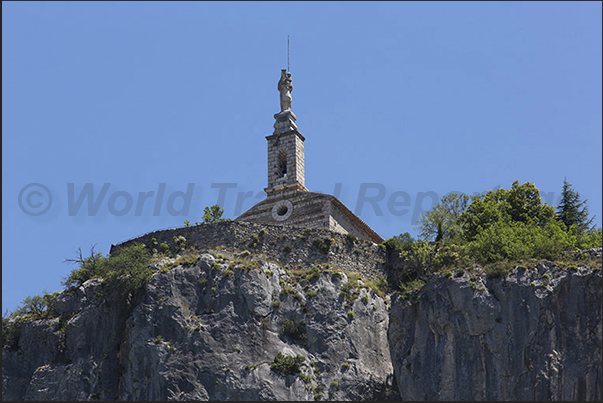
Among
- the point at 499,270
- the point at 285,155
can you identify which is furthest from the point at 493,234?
the point at 285,155

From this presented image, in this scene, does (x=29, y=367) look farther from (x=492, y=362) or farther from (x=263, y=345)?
(x=492, y=362)

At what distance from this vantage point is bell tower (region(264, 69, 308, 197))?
254 ft

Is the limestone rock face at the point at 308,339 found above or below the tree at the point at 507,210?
below

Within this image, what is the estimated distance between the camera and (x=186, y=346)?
2469 inches

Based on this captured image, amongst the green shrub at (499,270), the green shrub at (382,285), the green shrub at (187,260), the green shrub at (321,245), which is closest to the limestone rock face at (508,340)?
the green shrub at (499,270)

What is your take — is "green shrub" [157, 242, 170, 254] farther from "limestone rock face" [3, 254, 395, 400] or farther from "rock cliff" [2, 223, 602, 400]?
"limestone rock face" [3, 254, 395, 400]

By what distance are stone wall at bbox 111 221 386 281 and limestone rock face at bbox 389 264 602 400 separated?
19.5ft

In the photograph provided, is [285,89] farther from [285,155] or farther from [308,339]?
[308,339]

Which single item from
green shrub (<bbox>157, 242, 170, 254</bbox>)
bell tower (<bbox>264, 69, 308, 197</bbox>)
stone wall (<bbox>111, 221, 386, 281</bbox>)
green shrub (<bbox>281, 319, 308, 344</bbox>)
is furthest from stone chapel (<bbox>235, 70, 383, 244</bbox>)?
green shrub (<bbox>281, 319, 308, 344</bbox>)

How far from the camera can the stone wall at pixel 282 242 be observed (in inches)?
2697

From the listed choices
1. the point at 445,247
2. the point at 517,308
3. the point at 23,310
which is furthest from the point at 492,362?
the point at 23,310

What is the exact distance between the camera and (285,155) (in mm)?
78812

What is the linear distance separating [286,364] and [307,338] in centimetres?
248

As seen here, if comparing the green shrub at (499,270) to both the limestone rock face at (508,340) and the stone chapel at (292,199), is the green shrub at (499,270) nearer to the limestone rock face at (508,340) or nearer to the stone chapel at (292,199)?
the limestone rock face at (508,340)
